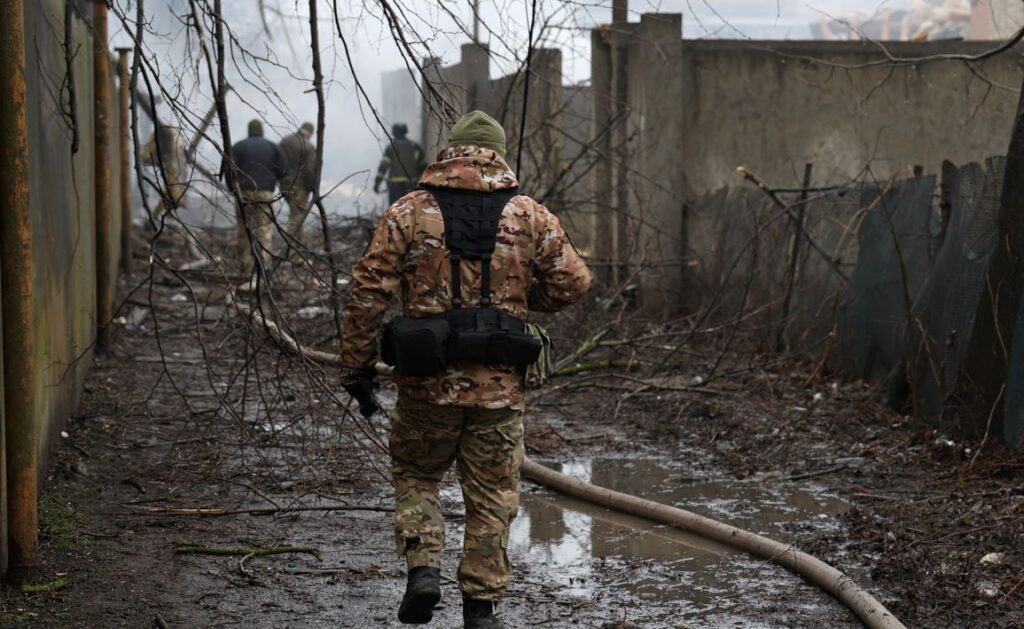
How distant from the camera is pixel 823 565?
4.99 m

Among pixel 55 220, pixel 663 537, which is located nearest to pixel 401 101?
pixel 55 220

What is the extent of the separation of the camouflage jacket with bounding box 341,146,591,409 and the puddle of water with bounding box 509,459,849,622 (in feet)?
3.72

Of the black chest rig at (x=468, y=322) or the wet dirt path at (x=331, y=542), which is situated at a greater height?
the black chest rig at (x=468, y=322)

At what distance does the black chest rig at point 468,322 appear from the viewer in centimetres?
421

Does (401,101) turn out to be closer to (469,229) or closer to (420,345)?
(469,229)

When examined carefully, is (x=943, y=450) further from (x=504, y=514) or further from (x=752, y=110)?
(x=752, y=110)

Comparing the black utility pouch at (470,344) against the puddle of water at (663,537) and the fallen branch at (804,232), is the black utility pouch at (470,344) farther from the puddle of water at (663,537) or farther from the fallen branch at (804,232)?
the fallen branch at (804,232)

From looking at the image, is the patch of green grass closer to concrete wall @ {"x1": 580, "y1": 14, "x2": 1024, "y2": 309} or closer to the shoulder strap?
the shoulder strap

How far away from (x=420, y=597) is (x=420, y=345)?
857 millimetres

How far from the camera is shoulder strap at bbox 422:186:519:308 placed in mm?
4305

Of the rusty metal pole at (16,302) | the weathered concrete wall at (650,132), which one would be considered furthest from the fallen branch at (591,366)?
the rusty metal pole at (16,302)

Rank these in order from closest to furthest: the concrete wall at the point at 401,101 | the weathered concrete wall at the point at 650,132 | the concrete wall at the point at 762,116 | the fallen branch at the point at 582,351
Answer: the fallen branch at the point at 582,351 < the weathered concrete wall at the point at 650,132 < the concrete wall at the point at 762,116 < the concrete wall at the point at 401,101

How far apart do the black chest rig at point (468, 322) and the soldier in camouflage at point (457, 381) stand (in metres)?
0.03

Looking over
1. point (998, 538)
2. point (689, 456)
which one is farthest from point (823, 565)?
point (689, 456)
